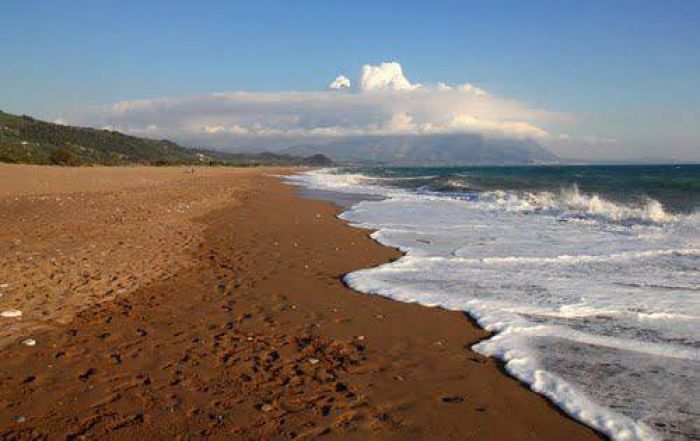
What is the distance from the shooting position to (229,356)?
5184 millimetres

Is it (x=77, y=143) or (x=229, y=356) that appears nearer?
(x=229, y=356)

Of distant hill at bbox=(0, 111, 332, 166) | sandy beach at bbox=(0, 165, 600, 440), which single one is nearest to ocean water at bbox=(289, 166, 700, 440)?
sandy beach at bbox=(0, 165, 600, 440)

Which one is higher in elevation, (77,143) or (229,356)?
(77,143)

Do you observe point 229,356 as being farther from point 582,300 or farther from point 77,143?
point 77,143

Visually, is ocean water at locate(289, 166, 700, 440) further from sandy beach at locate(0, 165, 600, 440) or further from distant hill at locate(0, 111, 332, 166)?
distant hill at locate(0, 111, 332, 166)

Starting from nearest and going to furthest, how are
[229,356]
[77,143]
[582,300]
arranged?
[229,356] → [582,300] → [77,143]

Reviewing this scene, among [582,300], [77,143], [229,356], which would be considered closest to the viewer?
[229,356]

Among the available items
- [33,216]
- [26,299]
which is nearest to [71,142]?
[33,216]

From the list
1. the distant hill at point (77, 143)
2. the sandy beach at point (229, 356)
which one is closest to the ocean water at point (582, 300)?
the sandy beach at point (229, 356)

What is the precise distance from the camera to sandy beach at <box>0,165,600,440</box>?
395cm

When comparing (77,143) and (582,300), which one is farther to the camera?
(77,143)

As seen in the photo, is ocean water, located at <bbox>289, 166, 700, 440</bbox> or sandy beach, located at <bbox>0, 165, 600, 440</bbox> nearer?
sandy beach, located at <bbox>0, 165, 600, 440</bbox>

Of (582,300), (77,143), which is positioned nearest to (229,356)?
(582,300)

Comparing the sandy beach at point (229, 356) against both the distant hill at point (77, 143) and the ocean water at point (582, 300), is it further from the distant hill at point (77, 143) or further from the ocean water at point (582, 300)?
the distant hill at point (77, 143)
